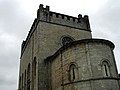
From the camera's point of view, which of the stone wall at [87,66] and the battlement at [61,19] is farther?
the battlement at [61,19]

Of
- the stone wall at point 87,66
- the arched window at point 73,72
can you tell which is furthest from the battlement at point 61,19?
the arched window at point 73,72

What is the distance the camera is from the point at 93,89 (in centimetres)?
1171

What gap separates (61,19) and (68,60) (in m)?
7.46

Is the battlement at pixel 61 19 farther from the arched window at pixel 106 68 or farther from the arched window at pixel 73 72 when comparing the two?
A: the arched window at pixel 106 68

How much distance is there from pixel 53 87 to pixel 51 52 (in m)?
3.70

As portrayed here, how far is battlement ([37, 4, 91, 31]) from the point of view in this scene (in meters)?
19.0

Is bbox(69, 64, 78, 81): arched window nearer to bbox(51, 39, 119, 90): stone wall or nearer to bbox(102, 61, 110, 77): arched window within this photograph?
bbox(51, 39, 119, 90): stone wall

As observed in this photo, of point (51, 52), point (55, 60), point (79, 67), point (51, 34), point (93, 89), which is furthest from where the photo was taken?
point (51, 34)

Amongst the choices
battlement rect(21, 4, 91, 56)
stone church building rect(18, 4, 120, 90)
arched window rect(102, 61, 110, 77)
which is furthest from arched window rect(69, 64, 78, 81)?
battlement rect(21, 4, 91, 56)

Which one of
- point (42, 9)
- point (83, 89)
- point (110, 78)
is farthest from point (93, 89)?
point (42, 9)

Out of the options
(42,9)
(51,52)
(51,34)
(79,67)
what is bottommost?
(79,67)

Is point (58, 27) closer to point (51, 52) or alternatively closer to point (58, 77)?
point (51, 52)

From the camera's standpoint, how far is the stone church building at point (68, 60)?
12.2 metres

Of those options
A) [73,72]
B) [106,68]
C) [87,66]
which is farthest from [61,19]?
[106,68]
